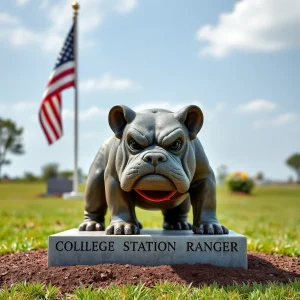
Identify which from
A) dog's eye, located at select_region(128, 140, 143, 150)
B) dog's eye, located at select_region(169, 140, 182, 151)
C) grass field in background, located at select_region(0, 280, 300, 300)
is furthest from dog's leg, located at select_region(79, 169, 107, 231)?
grass field in background, located at select_region(0, 280, 300, 300)

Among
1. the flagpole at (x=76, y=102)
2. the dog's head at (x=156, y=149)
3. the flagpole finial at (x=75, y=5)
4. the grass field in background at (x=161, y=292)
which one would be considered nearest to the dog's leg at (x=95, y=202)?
the dog's head at (x=156, y=149)

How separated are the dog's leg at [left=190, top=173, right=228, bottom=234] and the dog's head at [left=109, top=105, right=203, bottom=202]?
0.47 m

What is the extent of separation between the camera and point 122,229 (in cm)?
424

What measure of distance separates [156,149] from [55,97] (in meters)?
10.0

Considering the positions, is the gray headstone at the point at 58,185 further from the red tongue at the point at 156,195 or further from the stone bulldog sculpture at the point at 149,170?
the red tongue at the point at 156,195

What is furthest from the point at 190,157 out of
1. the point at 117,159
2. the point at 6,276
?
the point at 6,276

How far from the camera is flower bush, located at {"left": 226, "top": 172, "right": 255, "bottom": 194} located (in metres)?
26.8

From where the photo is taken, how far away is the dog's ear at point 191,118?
409 cm

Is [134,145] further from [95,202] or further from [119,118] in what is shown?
[95,202]

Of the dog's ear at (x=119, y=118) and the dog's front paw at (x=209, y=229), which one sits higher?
the dog's ear at (x=119, y=118)

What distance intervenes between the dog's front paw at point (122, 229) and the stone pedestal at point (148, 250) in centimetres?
11

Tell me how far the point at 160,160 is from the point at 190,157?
0.46 m

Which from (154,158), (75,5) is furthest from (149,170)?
(75,5)

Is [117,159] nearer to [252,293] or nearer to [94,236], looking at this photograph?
[94,236]
